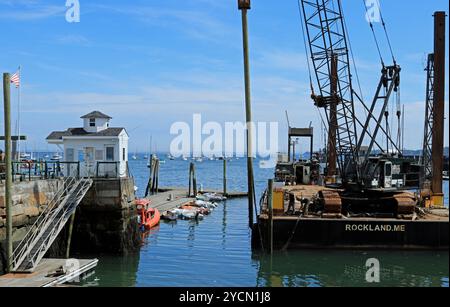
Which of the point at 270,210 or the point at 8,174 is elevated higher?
the point at 8,174

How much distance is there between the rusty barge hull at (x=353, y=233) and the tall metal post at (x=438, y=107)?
6.72 meters

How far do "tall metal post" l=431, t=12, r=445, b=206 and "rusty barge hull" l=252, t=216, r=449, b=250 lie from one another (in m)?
6.72

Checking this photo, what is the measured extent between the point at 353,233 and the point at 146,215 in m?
14.4

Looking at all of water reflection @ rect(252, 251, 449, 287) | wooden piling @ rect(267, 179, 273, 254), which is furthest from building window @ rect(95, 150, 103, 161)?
water reflection @ rect(252, 251, 449, 287)

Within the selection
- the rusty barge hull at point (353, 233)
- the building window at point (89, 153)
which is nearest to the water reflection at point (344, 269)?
the rusty barge hull at point (353, 233)

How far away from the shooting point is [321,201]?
2628 centimetres

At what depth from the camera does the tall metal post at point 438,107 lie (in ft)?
97.2

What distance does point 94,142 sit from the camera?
26672mm

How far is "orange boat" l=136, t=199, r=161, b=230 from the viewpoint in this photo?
32.0 m

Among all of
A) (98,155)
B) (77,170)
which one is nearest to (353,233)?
(98,155)

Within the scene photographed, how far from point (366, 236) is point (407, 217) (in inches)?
95.6

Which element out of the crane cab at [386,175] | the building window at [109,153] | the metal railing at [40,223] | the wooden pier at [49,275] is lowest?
the wooden pier at [49,275]

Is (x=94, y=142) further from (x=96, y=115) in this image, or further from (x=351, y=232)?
(x=351, y=232)

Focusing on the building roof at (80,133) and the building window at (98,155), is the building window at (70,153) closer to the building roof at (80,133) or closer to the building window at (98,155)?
the building roof at (80,133)
